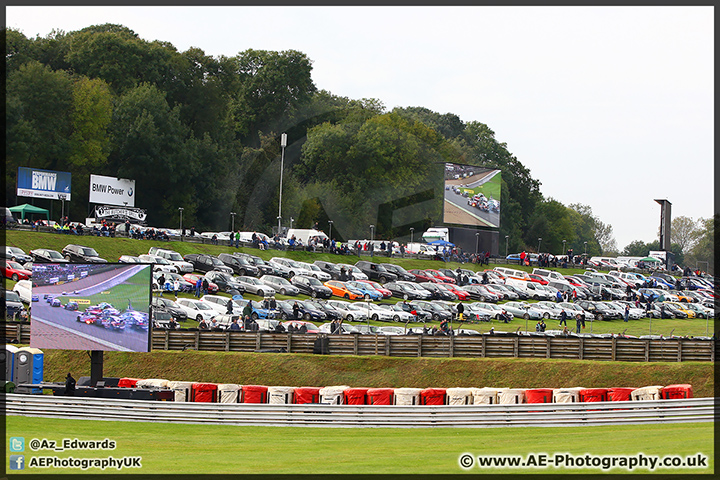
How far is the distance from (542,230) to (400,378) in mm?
110817

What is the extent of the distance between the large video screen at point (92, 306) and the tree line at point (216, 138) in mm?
52715

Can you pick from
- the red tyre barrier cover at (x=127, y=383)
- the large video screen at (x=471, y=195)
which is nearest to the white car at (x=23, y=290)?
the red tyre barrier cover at (x=127, y=383)

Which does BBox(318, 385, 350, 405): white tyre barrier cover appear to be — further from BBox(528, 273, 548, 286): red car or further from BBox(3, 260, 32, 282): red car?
BBox(528, 273, 548, 286): red car

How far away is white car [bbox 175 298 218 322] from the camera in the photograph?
42656 millimetres

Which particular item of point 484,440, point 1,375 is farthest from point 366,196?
point 484,440

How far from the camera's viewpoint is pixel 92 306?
88.6ft

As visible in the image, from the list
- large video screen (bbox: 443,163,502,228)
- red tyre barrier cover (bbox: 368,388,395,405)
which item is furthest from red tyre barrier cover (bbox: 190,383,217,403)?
large video screen (bbox: 443,163,502,228)

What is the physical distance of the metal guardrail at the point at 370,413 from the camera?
22.5 metres

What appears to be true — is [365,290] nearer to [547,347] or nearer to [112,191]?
[547,347]

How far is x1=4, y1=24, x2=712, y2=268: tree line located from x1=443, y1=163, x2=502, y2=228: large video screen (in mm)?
23330

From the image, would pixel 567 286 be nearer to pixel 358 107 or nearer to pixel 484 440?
pixel 484 440

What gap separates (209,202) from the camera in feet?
307

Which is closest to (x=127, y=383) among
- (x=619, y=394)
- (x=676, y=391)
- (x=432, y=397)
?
(x=432, y=397)

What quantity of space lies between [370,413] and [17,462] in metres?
9.45
